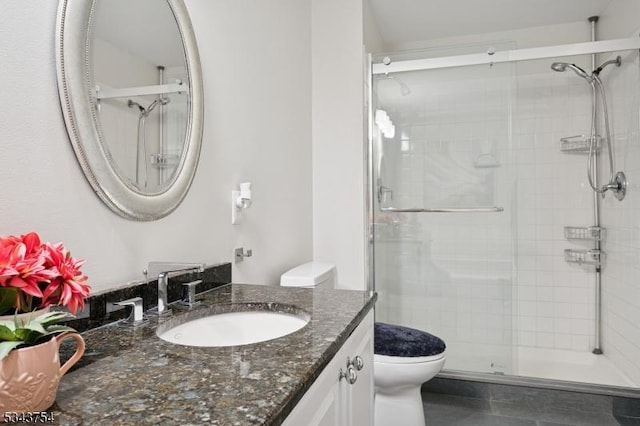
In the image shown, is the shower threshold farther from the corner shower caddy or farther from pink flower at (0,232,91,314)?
pink flower at (0,232,91,314)

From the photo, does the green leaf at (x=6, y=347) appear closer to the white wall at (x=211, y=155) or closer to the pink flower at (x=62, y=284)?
the pink flower at (x=62, y=284)

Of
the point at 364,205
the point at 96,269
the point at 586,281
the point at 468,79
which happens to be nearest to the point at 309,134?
the point at 364,205

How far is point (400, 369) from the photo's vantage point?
6.19 feet

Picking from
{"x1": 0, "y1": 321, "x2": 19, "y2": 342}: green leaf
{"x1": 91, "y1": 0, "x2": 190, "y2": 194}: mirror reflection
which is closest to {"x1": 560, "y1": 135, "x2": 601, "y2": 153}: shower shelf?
{"x1": 91, "y1": 0, "x2": 190, "y2": 194}: mirror reflection

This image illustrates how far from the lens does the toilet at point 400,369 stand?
74.6 inches

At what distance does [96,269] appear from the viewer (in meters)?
1.02

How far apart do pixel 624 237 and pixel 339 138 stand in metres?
1.99

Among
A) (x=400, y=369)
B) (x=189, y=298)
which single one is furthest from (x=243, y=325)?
(x=400, y=369)

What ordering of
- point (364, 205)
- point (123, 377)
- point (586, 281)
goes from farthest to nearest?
point (586, 281) → point (364, 205) → point (123, 377)

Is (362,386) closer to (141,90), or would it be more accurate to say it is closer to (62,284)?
(62,284)

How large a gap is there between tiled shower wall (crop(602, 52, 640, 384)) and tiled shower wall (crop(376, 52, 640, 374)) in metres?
0.02

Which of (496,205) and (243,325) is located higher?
(496,205)

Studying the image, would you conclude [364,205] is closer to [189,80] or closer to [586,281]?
[189,80]

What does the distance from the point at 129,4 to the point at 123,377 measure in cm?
102
